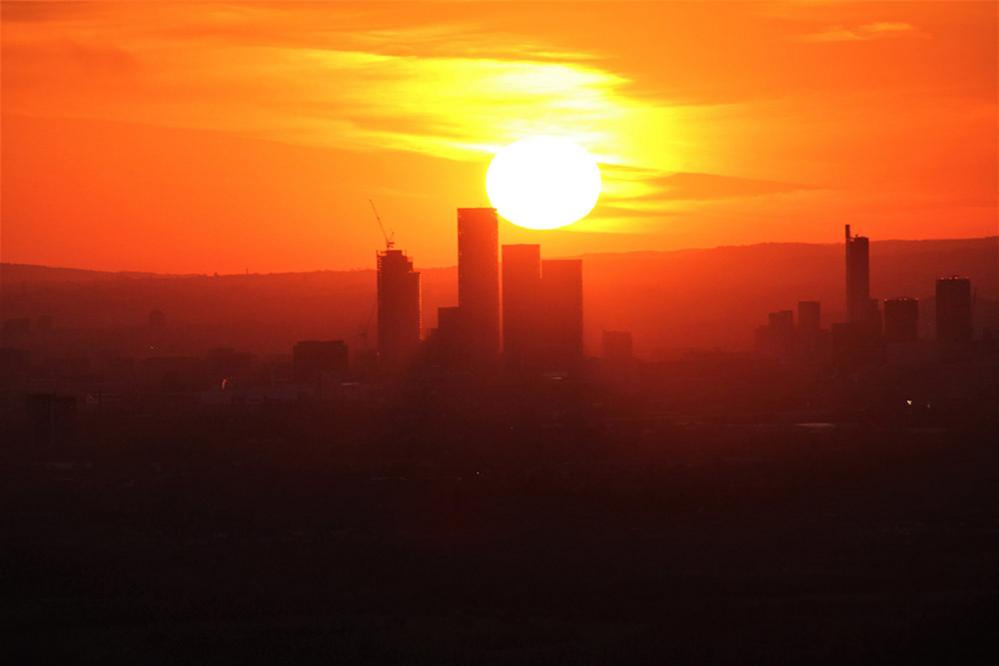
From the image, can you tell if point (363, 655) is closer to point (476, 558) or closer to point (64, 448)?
point (476, 558)

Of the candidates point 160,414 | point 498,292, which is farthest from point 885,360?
point 160,414

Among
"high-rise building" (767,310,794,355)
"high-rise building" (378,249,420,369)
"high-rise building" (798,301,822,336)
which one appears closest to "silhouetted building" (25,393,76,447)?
"high-rise building" (378,249,420,369)

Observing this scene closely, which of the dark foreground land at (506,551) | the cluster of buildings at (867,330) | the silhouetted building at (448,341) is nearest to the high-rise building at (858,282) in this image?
the cluster of buildings at (867,330)

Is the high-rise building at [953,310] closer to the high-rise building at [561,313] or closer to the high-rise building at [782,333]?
the high-rise building at [782,333]

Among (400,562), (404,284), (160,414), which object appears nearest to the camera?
(400,562)

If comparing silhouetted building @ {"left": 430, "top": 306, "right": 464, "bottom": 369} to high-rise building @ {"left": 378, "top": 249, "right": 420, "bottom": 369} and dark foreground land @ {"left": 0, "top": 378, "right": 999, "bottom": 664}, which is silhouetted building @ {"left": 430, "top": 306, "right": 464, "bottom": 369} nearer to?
high-rise building @ {"left": 378, "top": 249, "right": 420, "bottom": 369}

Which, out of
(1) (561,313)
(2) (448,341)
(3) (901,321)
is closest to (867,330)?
(3) (901,321)

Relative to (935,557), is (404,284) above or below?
above
